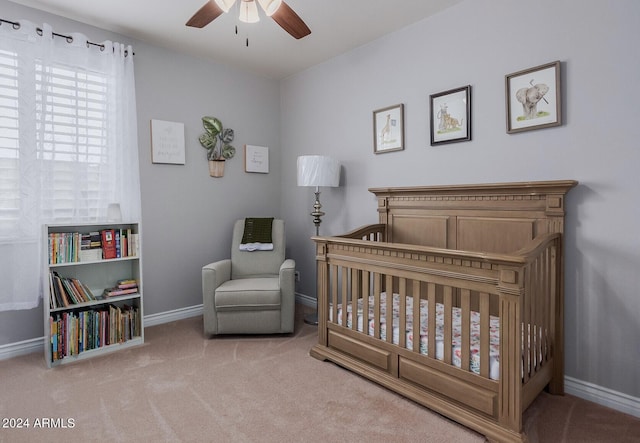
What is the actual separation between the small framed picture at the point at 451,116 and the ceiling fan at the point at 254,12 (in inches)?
44.3

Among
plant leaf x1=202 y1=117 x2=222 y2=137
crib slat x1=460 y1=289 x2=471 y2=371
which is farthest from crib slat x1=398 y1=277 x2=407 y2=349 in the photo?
plant leaf x1=202 y1=117 x2=222 y2=137

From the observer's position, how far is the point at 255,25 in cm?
279

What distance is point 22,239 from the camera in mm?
2496

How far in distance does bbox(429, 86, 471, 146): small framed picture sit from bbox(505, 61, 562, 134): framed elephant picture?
0.27 m

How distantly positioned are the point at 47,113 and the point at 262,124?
1936 mm

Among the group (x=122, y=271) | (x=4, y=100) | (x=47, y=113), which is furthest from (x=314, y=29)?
(x=122, y=271)

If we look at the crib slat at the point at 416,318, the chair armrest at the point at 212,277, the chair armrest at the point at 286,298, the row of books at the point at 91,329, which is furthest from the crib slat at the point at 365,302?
the row of books at the point at 91,329

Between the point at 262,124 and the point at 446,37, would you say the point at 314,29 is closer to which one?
the point at 446,37

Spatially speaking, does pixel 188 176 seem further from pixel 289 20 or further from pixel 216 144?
pixel 289 20

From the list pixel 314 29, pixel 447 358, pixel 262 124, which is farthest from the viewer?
pixel 262 124

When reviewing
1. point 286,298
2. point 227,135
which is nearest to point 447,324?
point 286,298

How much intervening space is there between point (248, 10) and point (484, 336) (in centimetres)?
199

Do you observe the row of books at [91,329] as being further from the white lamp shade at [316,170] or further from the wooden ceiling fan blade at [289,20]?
the wooden ceiling fan blade at [289,20]

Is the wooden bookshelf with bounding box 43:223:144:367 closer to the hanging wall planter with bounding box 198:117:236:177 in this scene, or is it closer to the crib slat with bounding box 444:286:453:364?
the hanging wall planter with bounding box 198:117:236:177
